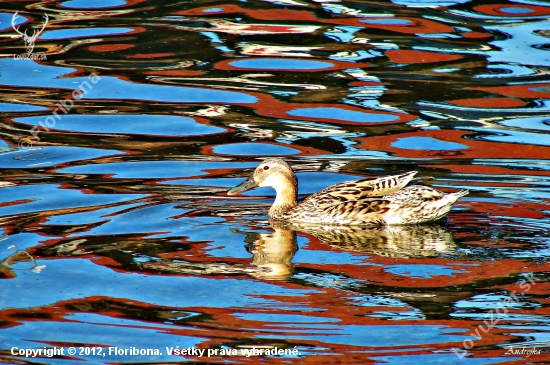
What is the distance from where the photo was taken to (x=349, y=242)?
9812mm

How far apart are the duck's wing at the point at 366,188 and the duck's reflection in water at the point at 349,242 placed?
0.31 meters

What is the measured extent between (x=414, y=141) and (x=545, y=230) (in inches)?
156

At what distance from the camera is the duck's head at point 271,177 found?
1105cm

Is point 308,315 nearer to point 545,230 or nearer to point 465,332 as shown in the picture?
point 465,332

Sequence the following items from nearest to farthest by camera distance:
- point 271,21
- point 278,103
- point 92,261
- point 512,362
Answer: point 512,362, point 92,261, point 278,103, point 271,21

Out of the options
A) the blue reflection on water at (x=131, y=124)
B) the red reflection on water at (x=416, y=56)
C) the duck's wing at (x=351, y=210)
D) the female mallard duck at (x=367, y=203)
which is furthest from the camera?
the red reflection on water at (x=416, y=56)

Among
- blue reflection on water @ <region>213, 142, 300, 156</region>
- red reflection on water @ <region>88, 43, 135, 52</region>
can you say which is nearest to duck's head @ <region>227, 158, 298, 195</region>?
blue reflection on water @ <region>213, 142, 300, 156</region>

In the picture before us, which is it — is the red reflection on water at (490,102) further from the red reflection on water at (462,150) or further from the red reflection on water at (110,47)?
the red reflection on water at (110,47)

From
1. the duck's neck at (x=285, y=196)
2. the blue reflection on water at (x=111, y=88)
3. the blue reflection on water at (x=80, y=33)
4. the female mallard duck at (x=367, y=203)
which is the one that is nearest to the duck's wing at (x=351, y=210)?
the female mallard duck at (x=367, y=203)

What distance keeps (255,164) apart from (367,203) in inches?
90.6

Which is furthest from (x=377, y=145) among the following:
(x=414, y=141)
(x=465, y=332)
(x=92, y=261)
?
(x=465, y=332)

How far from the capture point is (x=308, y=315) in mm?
7594

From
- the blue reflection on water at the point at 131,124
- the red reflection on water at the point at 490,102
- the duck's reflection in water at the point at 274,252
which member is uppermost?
the red reflection on water at the point at 490,102

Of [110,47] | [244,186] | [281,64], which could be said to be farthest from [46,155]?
[281,64]
